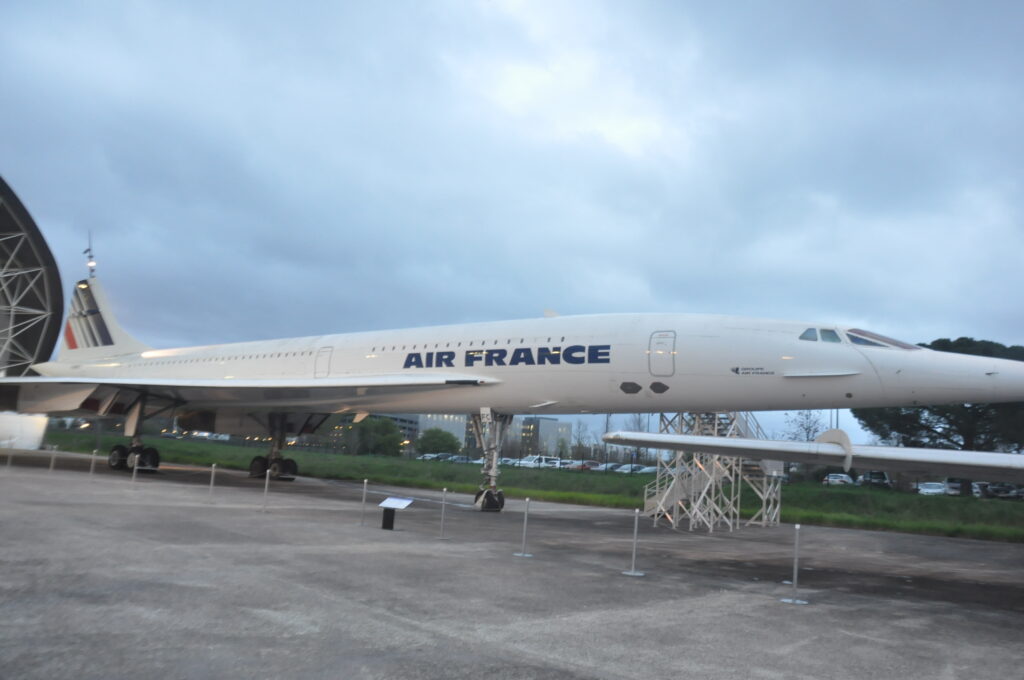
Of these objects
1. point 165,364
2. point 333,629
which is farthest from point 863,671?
point 165,364

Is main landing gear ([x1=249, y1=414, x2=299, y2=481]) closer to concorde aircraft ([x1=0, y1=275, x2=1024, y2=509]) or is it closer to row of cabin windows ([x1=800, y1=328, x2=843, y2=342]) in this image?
concorde aircraft ([x1=0, y1=275, x2=1024, y2=509])

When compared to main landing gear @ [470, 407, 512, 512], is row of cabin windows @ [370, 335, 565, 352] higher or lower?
higher

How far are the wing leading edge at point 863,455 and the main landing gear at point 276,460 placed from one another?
1539cm

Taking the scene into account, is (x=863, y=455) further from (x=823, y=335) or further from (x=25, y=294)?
(x=25, y=294)

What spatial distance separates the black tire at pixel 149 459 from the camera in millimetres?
20062

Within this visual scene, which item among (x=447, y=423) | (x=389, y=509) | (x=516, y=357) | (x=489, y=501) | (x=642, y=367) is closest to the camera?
(x=389, y=509)

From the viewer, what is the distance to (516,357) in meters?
14.2

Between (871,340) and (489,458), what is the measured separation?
7.52 meters

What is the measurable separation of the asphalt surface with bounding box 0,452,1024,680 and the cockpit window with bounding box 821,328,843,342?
335cm

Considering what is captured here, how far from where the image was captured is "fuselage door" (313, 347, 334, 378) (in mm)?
17328

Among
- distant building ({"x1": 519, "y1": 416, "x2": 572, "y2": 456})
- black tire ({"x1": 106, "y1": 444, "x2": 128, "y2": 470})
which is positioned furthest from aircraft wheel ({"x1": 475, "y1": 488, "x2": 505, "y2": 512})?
distant building ({"x1": 519, "y1": 416, "x2": 572, "y2": 456})

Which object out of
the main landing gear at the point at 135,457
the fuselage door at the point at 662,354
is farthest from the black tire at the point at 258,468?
the fuselage door at the point at 662,354

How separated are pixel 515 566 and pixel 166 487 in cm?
1128

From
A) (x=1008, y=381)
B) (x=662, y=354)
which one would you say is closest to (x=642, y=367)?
(x=662, y=354)
